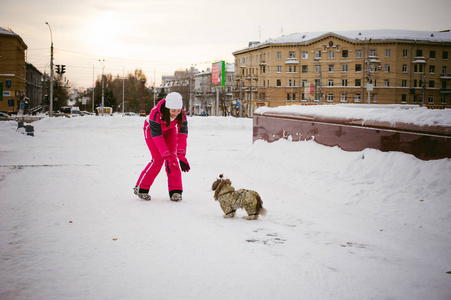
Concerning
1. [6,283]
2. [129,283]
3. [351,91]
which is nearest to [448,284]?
[129,283]

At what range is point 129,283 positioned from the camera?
12.0 ft

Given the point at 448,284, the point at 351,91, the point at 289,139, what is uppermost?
the point at 351,91

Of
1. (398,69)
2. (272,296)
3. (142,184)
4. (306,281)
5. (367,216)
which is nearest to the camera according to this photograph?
(272,296)

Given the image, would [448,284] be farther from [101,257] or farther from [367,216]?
[101,257]

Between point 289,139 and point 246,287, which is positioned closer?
point 246,287

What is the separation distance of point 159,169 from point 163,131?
0.66 metres

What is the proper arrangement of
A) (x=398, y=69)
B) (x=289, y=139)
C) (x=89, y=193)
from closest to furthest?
(x=89, y=193)
(x=289, y=139)
(x=398, y=69)

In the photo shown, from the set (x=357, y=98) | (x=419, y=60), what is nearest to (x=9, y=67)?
(x=357, y=98)

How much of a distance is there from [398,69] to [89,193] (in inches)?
3321

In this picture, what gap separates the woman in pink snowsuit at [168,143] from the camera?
695 centimetres

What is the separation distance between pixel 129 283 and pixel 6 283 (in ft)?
3.40

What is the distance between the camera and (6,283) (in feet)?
11.8

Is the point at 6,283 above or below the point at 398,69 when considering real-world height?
below

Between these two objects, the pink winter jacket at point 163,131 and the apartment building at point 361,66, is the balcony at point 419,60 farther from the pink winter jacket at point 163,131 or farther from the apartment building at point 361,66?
the pink winter jacket at point 163,131
